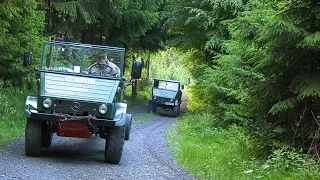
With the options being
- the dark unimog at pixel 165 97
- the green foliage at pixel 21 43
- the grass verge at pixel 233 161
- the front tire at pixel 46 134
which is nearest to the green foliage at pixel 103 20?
the green foliage at pixel 21 43

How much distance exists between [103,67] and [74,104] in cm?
174

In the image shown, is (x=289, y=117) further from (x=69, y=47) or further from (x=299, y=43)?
(x=69, y=47)

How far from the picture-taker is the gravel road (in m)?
8.20

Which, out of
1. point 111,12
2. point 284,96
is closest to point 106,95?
point 284,96

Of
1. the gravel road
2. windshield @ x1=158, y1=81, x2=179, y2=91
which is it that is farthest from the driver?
windshield @ x1=158, y1=81, x2=179, y2=91

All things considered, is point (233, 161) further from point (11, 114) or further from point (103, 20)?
point (103, 20)

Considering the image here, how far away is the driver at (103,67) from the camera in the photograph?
10711 mm

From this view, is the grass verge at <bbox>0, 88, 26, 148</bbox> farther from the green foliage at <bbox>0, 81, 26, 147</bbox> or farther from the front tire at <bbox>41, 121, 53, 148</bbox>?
the front tire at <bbox>41, 121, 53, 148</bbox>

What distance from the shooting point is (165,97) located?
2778 cm

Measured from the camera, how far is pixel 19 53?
56.0 ft

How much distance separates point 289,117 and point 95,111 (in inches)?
157

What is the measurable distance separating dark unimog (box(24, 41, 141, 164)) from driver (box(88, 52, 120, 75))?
0.11 m

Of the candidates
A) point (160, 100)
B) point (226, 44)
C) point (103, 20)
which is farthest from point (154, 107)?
point (226, 44)

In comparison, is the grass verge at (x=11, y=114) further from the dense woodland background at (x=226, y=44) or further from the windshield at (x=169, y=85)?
the windshield at (x=169, y=85)
